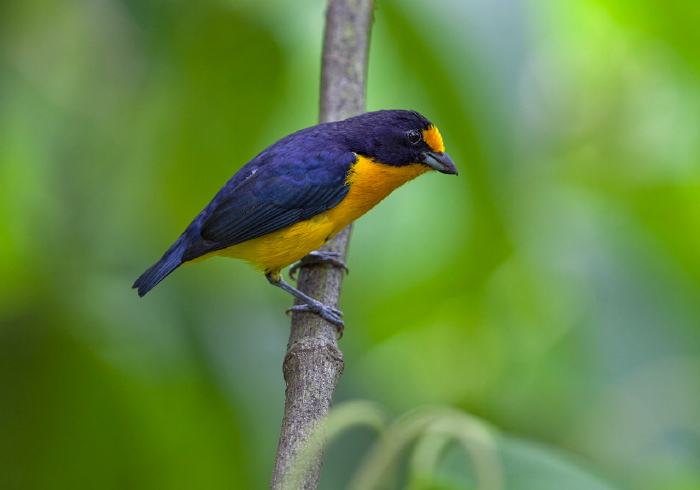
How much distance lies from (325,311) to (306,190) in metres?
0.63

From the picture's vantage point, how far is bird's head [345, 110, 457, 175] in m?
3.61

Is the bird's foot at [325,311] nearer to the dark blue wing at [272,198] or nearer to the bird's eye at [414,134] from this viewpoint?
the dark blue wing at [272,198]

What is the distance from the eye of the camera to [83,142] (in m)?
3.67

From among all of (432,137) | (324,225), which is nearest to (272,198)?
(324,225)

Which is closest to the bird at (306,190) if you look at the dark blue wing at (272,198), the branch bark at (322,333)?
the dark blue wing at (272,198)

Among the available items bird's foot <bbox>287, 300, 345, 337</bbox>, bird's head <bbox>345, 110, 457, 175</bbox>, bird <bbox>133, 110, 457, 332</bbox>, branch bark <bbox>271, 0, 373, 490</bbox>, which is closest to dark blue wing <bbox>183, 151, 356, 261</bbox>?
bird <bbox>133, 110, 457, 332</bbox>

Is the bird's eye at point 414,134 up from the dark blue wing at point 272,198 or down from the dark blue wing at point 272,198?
up

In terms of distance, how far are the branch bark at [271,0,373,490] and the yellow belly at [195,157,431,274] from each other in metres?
0.14

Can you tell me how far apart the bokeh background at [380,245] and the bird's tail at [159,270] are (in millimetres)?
119

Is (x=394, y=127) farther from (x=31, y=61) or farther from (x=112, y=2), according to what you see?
(x=31, y=61)

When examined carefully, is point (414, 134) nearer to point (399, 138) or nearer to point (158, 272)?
point (399, 138)

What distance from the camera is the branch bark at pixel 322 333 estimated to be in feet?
6.83

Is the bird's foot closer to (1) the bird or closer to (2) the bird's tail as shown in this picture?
(1) the bird

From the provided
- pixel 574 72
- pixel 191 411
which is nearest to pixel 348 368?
pixel 191 411
